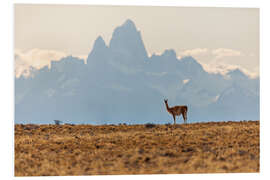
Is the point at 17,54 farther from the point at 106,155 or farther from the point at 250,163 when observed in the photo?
the point at 250,163

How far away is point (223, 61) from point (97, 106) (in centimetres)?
641

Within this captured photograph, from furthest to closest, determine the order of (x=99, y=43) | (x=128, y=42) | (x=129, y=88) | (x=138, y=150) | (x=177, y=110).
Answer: (x=128, y=42)
(x=129, y=88)
(x=99, y=43)
(x=177, y=110)
(x=138, y=150)

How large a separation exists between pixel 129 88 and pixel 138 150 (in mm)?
9227

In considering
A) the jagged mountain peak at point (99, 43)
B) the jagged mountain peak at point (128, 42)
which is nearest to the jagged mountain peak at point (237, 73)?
the jagged mountain peak at point (128, 42)

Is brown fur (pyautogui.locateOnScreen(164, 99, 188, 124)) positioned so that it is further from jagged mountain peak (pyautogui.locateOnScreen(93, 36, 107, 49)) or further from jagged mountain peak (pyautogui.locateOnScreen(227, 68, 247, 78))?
jagged mountain peak (pyautogui.locateOnScreen(93, 36, 107, 49))

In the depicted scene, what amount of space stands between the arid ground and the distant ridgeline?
3094 mm

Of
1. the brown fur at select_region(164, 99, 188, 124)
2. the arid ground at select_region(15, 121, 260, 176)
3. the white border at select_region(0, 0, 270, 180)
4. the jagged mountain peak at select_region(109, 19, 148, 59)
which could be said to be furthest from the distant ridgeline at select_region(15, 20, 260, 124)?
the white border at select_region(0, 0, 270, 180)

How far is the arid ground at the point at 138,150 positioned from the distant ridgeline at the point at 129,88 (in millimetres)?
3094

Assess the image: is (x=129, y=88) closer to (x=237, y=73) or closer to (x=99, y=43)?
(x=99, y=43)

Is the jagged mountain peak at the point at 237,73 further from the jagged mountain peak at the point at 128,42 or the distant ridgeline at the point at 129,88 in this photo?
the jagged mountain peak at the point at 128,42

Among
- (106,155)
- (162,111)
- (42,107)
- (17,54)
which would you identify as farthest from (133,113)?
(106,155)

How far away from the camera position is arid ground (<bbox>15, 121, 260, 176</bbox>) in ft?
31.9

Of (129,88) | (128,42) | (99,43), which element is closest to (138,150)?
(99,43)

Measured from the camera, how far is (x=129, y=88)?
19750 millimetres
